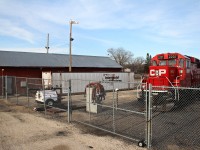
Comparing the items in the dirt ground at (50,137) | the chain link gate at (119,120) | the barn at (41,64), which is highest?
the barn at (41,64)

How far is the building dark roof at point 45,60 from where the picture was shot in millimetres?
31653

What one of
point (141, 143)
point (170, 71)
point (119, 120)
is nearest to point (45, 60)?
point (170, 71)

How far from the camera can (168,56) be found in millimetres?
18312

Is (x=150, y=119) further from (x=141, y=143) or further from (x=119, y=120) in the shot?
(x=119, y=120)

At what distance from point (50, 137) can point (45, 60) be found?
26455mm

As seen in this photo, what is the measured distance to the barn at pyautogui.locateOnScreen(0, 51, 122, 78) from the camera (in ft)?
101

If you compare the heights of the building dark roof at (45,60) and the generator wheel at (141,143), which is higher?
the building dark roof at (45,60)

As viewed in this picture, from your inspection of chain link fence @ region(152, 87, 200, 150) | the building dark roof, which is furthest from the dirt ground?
the building dark roof

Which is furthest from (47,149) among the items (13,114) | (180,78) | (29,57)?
(29,57)

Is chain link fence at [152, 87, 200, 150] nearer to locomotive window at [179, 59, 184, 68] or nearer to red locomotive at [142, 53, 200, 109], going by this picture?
red locomotive at [142, 53, 200, 109]

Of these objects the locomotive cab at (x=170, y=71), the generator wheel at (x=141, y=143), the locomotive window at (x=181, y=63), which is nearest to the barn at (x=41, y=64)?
the locomotive cab at (x=170, y=71)

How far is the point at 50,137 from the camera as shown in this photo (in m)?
9.61

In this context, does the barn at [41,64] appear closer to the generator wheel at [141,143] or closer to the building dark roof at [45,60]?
the building dark roof at [45,60]

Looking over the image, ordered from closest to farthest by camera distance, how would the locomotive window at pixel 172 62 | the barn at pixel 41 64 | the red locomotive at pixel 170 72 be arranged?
the red locomotive at pixel 170 72
the locomotive window at pixel 172 62
the barn at pixel 41 64
